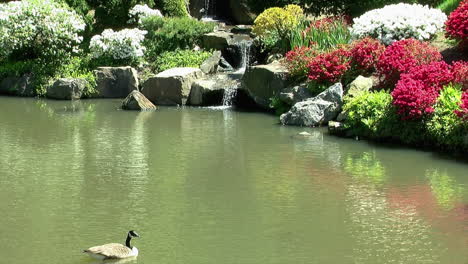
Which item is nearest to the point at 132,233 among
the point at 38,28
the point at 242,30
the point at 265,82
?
the point at 265,82

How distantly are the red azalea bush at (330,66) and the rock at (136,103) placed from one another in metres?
4.71

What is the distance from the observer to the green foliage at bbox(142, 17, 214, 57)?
93.0 feet

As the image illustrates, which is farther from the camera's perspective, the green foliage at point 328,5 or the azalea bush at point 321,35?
the green foliage at point 328,5

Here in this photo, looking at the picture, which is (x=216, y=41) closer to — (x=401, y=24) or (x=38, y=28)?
(x=38, y=28)

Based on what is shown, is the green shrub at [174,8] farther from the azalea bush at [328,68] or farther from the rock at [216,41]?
the azalea bush at [328,68]

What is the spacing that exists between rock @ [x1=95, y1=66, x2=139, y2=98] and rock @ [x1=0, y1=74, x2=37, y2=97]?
2.18 metres

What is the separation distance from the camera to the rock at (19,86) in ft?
87.7

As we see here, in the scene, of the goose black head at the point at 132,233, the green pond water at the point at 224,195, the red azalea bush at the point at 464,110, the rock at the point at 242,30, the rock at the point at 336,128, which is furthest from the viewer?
the rock at the point at 242,30

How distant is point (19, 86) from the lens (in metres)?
26.9

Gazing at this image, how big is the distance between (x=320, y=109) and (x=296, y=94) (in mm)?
1464

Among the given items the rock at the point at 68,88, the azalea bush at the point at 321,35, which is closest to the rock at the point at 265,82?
the azalea bush at the point at 321,35

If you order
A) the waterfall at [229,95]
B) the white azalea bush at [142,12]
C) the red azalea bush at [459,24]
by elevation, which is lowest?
the waterfall at [229,95]

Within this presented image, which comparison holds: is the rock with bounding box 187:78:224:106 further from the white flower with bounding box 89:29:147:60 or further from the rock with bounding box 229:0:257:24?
the rock with bounding box 229:0:257:24

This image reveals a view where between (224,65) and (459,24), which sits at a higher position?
(459,24)
